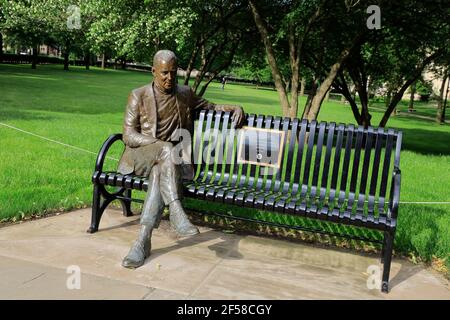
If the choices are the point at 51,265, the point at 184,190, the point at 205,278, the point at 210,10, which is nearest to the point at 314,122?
the point at 184,190

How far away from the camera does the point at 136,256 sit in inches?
167

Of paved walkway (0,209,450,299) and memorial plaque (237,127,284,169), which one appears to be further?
memorial plaque (237,127,284,169)

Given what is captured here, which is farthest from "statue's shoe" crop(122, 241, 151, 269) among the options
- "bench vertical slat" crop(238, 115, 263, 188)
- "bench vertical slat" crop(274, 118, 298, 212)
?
"bench vertical slat" crop(274, 118, 298, 212)

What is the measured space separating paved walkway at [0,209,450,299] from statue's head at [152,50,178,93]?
1.49 m

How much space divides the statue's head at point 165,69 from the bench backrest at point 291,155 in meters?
0.67

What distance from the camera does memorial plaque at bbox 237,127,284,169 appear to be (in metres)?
5.12

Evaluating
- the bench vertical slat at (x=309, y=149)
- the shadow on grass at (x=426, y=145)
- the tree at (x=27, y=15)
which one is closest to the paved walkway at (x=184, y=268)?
the bench vertical slat at (x=309, y=149)

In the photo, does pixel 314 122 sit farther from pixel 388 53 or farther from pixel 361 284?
pixel 388 53

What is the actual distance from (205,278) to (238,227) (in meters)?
1.60

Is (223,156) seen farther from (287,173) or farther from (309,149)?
(309,149)

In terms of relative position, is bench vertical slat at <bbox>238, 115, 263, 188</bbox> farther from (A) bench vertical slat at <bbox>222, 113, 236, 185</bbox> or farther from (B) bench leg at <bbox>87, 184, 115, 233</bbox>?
(B) bench leg at <bbox>87, 184, 115, 233</bbox>

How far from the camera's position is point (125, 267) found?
4191 millimetres

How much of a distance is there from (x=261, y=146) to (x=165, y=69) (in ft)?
4.16
